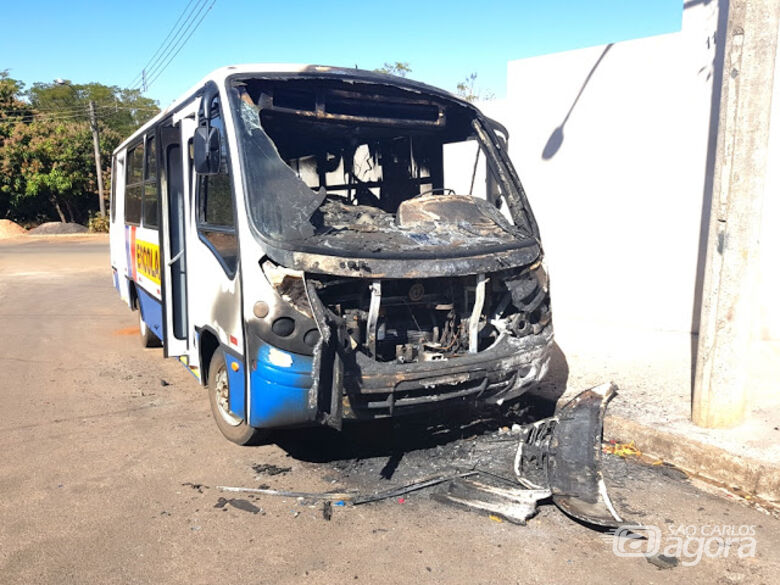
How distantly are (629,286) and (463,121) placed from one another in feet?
12.2

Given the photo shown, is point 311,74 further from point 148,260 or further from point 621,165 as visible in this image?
point 621,165

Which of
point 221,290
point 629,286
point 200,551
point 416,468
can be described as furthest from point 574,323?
point 200,551

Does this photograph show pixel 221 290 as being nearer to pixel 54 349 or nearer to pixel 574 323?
pixel 54 349

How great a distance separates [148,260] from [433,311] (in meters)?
3.84

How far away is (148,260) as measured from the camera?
7020 millimetres

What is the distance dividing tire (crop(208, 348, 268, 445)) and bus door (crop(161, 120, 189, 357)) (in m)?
0.88

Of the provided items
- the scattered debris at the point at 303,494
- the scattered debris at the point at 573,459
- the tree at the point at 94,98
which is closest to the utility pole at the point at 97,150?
the tree at the point at 94,98

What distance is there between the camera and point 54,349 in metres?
8.22

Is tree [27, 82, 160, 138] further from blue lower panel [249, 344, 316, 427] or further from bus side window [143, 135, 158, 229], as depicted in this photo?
blue lower panel [249, 344, 316, 427]

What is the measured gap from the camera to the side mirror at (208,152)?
440cm

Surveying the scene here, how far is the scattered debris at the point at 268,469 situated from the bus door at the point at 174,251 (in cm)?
164

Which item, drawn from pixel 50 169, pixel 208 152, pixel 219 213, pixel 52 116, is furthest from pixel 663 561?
pixel 52 116

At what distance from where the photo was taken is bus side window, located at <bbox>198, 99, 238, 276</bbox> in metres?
4.35

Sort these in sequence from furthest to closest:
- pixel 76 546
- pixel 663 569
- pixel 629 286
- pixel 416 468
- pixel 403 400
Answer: pixel 629 286, pixel 416 468, pixel 403 400, pixel 76 546, pixel 663 569
